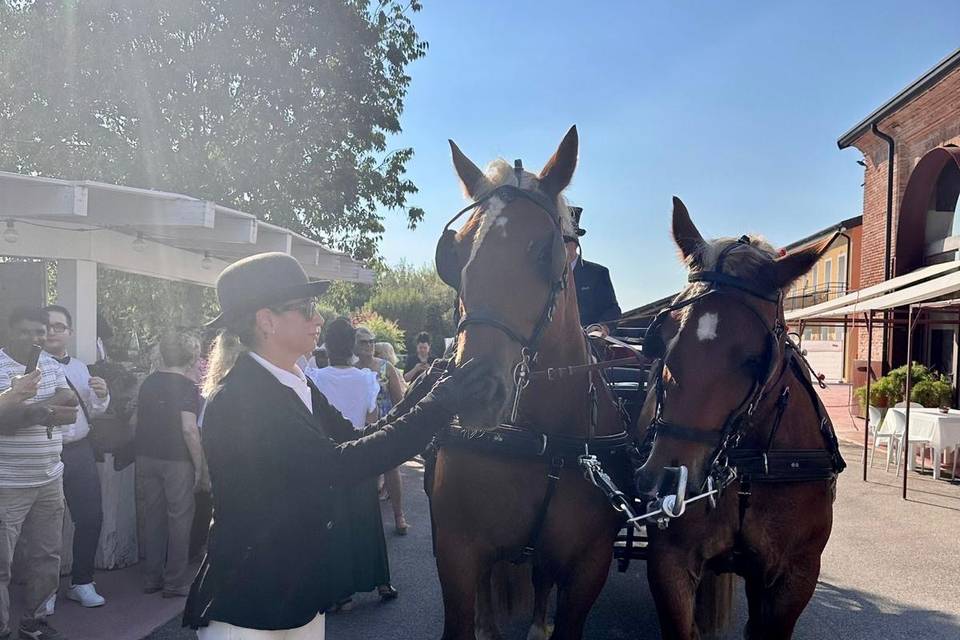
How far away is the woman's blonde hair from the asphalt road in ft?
9.10

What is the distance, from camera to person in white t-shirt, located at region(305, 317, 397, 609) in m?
2.14

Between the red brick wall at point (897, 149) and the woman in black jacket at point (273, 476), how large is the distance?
1224cm

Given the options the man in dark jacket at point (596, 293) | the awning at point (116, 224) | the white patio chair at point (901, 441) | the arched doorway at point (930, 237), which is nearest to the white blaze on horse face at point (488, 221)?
the man in dark jacket at point (596, 293)

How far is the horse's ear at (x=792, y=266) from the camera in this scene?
2375 mm

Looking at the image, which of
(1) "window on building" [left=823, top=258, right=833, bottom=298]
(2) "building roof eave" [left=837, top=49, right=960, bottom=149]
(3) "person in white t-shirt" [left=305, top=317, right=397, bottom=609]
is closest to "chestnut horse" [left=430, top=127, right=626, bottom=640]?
(3) "person in white t-shirt" [left=305, top=317, right=397, bottom=609]

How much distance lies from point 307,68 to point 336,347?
393 inches

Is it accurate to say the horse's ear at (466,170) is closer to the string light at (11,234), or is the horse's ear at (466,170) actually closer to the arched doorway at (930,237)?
the string light at (11,234)

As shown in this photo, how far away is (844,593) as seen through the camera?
5.02m

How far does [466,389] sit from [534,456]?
0.76 meters

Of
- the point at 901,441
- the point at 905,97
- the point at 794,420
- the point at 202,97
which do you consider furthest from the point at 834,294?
the point at 794,420

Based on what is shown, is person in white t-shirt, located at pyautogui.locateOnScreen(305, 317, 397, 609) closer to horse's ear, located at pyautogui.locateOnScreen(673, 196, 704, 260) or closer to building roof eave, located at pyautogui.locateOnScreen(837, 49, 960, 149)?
horse's ear, located at pyautogui.locateOnScreen(673, 196, 704, 260)

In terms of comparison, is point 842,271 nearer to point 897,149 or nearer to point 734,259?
point 897,149

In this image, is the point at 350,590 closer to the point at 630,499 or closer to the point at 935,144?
the point at 630,499

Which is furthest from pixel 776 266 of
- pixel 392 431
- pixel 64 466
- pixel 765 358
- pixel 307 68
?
pixel 307 68
